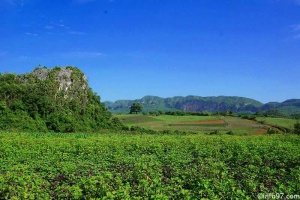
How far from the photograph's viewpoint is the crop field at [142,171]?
10.7 m

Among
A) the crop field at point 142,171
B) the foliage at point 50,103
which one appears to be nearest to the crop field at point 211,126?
the foliage at point 50,103

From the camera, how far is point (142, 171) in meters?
13.5

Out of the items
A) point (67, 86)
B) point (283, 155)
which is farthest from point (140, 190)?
point (67, 86)

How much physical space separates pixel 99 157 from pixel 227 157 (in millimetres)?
8830

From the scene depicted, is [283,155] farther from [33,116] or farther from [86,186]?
[33,116]

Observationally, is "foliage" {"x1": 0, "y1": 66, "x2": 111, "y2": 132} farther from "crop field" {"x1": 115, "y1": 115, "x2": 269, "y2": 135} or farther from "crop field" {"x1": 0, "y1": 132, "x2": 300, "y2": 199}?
"crop field" {"x1": 0, "y1": 132, "x2": 300, "y2": 199}

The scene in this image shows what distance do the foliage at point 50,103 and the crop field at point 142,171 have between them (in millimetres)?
23638

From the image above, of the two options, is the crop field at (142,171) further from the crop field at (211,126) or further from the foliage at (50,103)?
the crop field at (211,126)

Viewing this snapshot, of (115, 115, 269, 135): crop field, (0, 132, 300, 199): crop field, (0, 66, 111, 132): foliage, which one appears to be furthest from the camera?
(115, 115, 269, 135): crop field

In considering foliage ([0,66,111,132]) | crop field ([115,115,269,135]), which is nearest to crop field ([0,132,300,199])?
foliage ([0,66,111,132])

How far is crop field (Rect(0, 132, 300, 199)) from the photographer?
10719mm

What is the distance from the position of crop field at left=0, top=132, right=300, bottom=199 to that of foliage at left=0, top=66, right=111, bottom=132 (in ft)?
77.6

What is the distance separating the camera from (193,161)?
19.0 m

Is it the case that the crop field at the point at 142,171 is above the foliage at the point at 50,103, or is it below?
below
